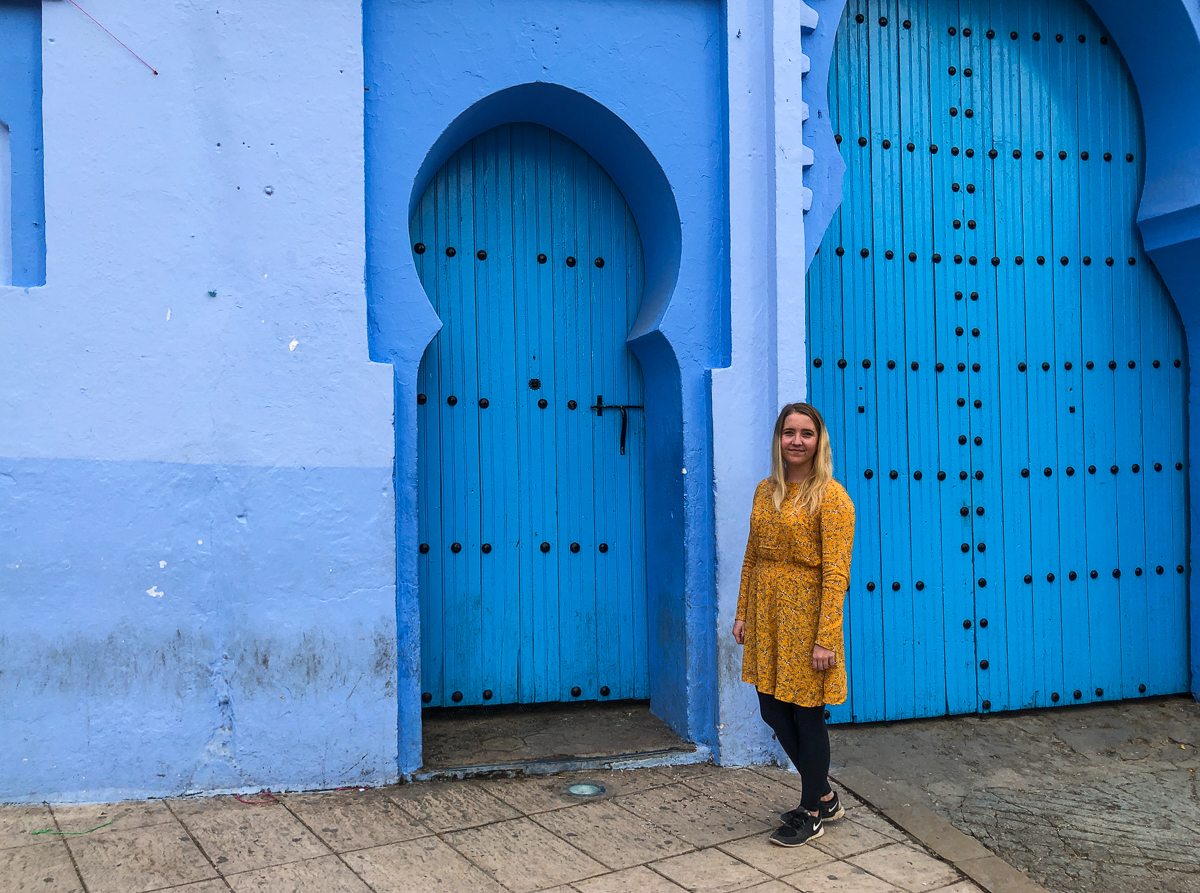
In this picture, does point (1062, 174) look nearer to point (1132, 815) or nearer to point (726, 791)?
point (1132, 815)

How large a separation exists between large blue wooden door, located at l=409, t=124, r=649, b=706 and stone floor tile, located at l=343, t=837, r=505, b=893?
1.22 meters

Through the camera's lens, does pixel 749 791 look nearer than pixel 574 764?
Yes

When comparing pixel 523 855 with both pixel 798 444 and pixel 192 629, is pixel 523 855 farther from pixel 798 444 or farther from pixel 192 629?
pixel 798 444

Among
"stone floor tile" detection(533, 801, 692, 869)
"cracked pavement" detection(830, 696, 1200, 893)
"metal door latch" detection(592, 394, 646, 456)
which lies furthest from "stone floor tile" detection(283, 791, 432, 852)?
"cracked pavement" detection(830, 696, 1200, 893)

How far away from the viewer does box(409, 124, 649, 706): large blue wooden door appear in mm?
4473

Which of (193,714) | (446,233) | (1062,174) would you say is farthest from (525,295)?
(1062,174)

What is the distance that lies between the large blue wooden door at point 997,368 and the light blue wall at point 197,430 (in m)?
2.61

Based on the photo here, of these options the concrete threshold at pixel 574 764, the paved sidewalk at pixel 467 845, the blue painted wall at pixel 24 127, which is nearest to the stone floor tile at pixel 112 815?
the paved sidewalk at pixel 467 845

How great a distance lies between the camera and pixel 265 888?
117 inches

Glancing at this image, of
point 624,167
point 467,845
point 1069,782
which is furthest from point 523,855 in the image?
point 624,167

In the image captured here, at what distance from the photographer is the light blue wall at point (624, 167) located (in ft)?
13.0

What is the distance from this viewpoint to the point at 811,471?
3.36 metres

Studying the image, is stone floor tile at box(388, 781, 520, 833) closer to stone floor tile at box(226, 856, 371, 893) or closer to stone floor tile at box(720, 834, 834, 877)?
stone floor tile at box(226, 856, 371, 893)

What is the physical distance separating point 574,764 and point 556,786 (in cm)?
17
